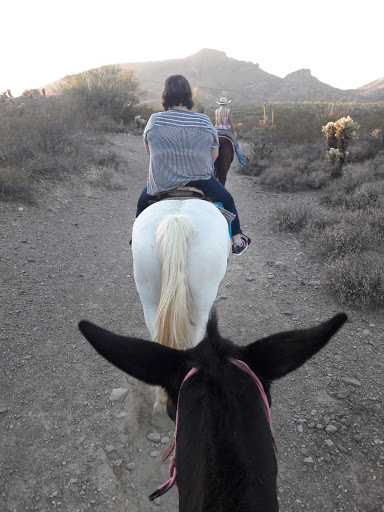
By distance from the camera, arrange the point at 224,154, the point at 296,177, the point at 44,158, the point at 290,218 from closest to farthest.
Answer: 1. the point at 290,218
2. the point at 224,154
3. the point at 44,158
4. the point at 296,177

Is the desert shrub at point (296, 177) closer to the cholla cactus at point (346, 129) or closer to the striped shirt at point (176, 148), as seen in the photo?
the cholla cactus at point (346, 129)

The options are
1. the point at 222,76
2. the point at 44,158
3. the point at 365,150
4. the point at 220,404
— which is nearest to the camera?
the point at 220,404

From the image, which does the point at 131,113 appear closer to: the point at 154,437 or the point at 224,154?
the point at 224,154

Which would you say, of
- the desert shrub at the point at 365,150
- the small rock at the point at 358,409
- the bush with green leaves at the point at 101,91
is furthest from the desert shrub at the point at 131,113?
the small rock at the point at 358,409

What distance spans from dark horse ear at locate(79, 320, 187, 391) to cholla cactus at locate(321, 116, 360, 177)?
931 cm

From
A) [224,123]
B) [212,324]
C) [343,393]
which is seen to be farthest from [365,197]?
[212,324]

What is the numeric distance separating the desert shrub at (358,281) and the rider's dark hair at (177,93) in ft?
9.34

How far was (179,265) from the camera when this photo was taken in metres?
1.96

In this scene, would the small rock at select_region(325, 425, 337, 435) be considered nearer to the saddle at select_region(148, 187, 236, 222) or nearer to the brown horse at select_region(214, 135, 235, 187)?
the saddle at select_region(148, 187, 236, 222)

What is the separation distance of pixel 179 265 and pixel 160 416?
4.53 ft

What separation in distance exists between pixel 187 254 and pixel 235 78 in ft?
295

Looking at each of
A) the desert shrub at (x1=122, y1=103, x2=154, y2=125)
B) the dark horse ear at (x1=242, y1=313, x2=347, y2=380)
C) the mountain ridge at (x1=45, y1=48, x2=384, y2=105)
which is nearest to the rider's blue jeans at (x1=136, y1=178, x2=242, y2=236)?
the dark horse ear at (x1=242, y1=313, x2=347, y2=380)

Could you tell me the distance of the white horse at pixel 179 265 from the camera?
196 centimetres

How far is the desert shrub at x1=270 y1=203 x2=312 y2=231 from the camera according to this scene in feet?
20.7
